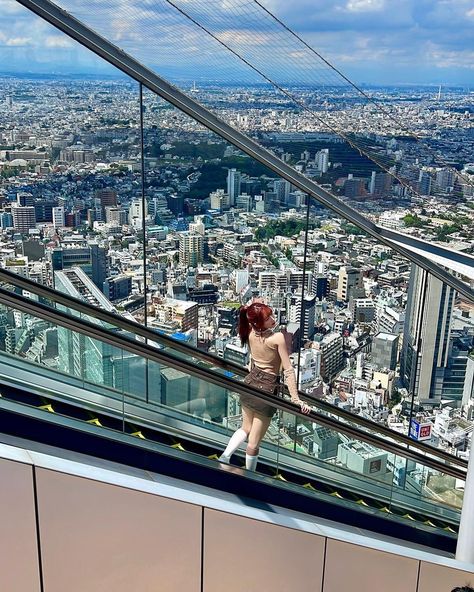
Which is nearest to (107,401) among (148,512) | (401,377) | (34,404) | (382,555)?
(34,404)

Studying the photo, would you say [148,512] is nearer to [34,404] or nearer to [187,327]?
[34,404]

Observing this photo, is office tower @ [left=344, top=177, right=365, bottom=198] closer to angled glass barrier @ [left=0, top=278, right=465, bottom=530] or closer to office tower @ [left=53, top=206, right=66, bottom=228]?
angled glass barrier @ [left=0, top=278, right=465, bottom=530]

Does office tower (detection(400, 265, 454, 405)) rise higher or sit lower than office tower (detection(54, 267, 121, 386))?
lower

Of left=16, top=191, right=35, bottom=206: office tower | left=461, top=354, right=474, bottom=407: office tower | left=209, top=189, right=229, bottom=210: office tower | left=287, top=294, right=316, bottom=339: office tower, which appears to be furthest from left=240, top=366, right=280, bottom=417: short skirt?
left=461, top=354, right=474, bottom=407: office tower

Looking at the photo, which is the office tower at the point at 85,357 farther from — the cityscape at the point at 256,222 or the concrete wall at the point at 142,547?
the concrete wall at the point at 142,547

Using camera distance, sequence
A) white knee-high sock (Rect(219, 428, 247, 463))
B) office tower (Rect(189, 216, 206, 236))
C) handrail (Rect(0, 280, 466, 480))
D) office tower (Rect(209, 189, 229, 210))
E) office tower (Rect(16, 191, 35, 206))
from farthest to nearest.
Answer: office tower (Rect(189, 216, 206, 236)), office tower (Rect(209, 189, 229, 210)), office tower (Rect(16, 191, 35, 206)), white knee-high sock (Rect(219, 428, 247, 463)), handrail (Rect(0, 280, 466, 480))

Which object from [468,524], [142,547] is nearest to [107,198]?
[142,547]

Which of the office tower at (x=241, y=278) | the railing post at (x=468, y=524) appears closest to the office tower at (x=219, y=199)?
the office tower at (x=241, y=278)
